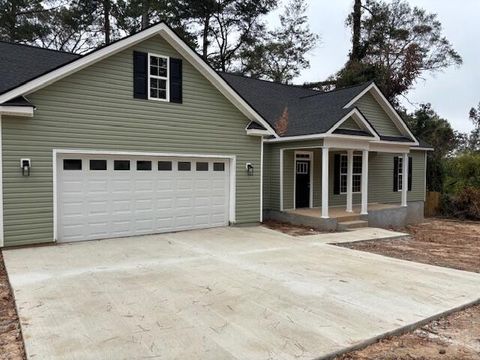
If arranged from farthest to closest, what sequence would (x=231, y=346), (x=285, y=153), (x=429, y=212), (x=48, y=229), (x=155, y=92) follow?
(x=429, y=212) → (x=285, y=153) → (x=155, y=92) → (x=48, y=229) → (x=231, y=346)

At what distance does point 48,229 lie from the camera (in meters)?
8.40

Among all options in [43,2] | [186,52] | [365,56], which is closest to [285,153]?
[186,52]

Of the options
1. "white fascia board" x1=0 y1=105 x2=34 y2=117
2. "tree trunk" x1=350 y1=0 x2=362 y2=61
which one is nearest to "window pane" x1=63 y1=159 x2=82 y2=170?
"white fascia board" x1=0 y1=105 x2=34 y2=117

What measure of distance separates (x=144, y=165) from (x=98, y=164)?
117cm

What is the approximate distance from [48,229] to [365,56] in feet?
76.7

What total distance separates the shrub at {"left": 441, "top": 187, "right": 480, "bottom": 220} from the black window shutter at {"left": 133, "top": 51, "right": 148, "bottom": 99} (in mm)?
15470

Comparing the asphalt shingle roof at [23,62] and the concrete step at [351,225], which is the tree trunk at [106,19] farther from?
the concrete step at [351,225]

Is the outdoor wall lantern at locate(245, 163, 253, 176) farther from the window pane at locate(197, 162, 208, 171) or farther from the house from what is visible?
the window pane at locate(197, 162, 208, 171)

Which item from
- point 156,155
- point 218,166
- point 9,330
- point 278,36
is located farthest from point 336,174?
point 278,36

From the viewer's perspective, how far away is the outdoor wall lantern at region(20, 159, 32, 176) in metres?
8.04

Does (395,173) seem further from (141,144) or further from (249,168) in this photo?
(141,144)

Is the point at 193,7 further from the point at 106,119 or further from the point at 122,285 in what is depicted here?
the point at 122,285

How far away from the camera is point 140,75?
378 inches

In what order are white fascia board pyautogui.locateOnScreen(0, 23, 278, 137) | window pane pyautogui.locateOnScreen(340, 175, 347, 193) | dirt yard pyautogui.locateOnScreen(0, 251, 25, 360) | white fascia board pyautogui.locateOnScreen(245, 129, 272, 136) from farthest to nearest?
window pane pyautogui.locateOnScreen(340, 175, 347, 193) < white fascia board pyautogui.locateOnScreen(245, 129, 272, 136) < white fascia board pyautogui.locateOnScreen(0, 23, 278, 137) < dirt yard pyautogui.locateOnScreen(0, 251, 25, 360)
